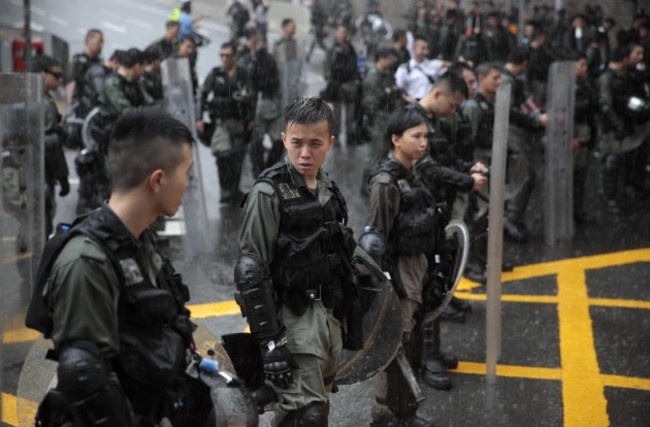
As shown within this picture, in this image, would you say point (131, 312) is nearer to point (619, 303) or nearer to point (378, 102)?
point (619, 303)

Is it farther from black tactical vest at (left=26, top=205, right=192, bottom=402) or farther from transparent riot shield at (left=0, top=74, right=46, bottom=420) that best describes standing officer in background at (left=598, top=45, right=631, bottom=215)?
black tactical vest at (left=26, top=205, right=192, bottom=402)

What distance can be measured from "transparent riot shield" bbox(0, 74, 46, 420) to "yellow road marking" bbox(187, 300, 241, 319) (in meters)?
1.43

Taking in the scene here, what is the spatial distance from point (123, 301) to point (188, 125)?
607 cm

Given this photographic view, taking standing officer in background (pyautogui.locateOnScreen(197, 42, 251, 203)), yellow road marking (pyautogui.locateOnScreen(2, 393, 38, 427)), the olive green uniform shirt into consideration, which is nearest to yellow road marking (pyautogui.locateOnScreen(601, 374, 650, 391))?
yellow road marking (pyautogui.locateOnScreen(2, 393, 38, 427))

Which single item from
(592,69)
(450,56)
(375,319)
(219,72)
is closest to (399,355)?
(375,319)

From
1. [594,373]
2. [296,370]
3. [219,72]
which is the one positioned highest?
[219,72]

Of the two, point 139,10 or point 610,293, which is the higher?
point 139,10

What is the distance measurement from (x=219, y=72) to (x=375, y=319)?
684 cm

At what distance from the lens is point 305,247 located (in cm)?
371

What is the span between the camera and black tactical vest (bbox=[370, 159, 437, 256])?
16.6 feet

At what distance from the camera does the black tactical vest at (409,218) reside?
5.07m

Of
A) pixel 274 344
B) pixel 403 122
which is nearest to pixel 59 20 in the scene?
pixel 403 122

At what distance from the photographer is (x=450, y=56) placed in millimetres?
17750

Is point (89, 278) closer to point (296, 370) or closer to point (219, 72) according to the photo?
point (296, 370)
